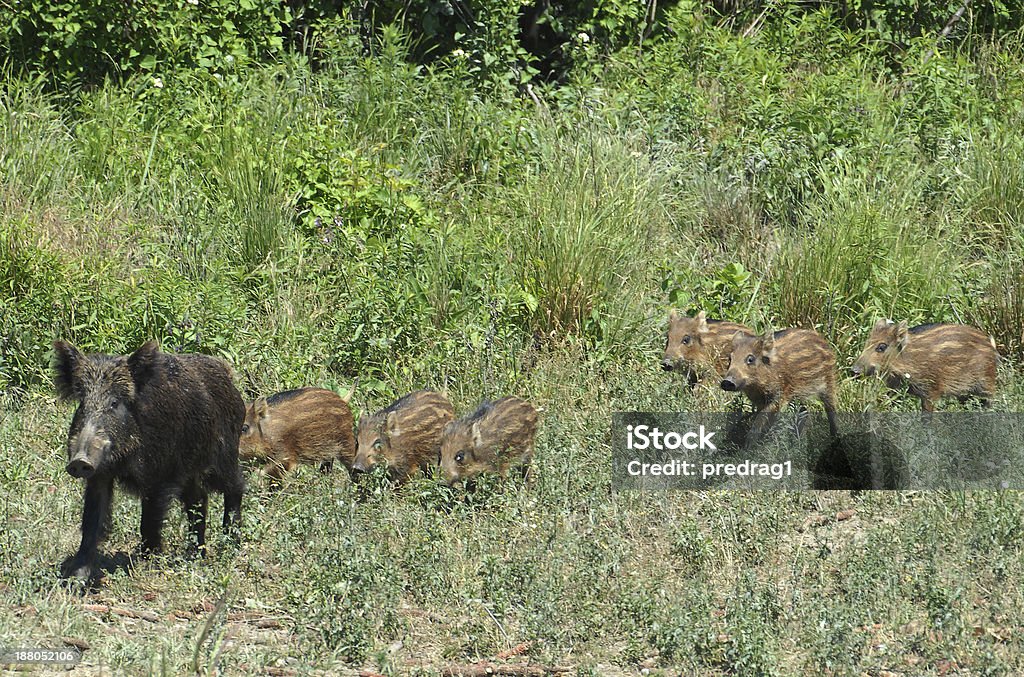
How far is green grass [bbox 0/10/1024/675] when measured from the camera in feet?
19.6

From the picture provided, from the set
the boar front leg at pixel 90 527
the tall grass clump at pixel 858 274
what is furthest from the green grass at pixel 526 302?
the boar front leg at pixel 90 527

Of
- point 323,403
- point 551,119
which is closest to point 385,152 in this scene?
point 551,119

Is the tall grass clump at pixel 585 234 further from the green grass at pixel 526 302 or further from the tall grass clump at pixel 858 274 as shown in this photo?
the tall grass clump at pixel 858 274

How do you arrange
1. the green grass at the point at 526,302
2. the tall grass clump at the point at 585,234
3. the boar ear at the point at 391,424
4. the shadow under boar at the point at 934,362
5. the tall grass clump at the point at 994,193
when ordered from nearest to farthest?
the green grass at the point at 526,302 < the boar ear at the point at 391,424 < the shadow under boar at the point at 934,362 < the tall grass clump at the point at 585,234 < the tall grass clump at the point at 994,193

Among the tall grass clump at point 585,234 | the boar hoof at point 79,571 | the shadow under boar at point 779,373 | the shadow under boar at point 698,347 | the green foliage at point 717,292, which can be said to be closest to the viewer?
the boar hoof at point 79,571

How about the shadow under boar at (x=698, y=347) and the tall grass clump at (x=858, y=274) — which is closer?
the shadow under boar at (x=698, y=347)

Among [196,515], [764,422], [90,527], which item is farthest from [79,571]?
[764,422]

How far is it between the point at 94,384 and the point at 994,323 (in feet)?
18.5

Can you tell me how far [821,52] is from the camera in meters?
12.4

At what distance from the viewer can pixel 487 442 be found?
296 inches

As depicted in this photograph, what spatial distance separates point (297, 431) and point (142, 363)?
1.54 m

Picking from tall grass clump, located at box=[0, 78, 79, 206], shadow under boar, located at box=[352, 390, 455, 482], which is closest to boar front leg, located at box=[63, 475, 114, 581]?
shadow under boar, located at box=[352, 390, 455, 482]

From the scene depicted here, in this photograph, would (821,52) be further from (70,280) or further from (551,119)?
(70,280)

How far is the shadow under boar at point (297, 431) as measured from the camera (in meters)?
7.76
